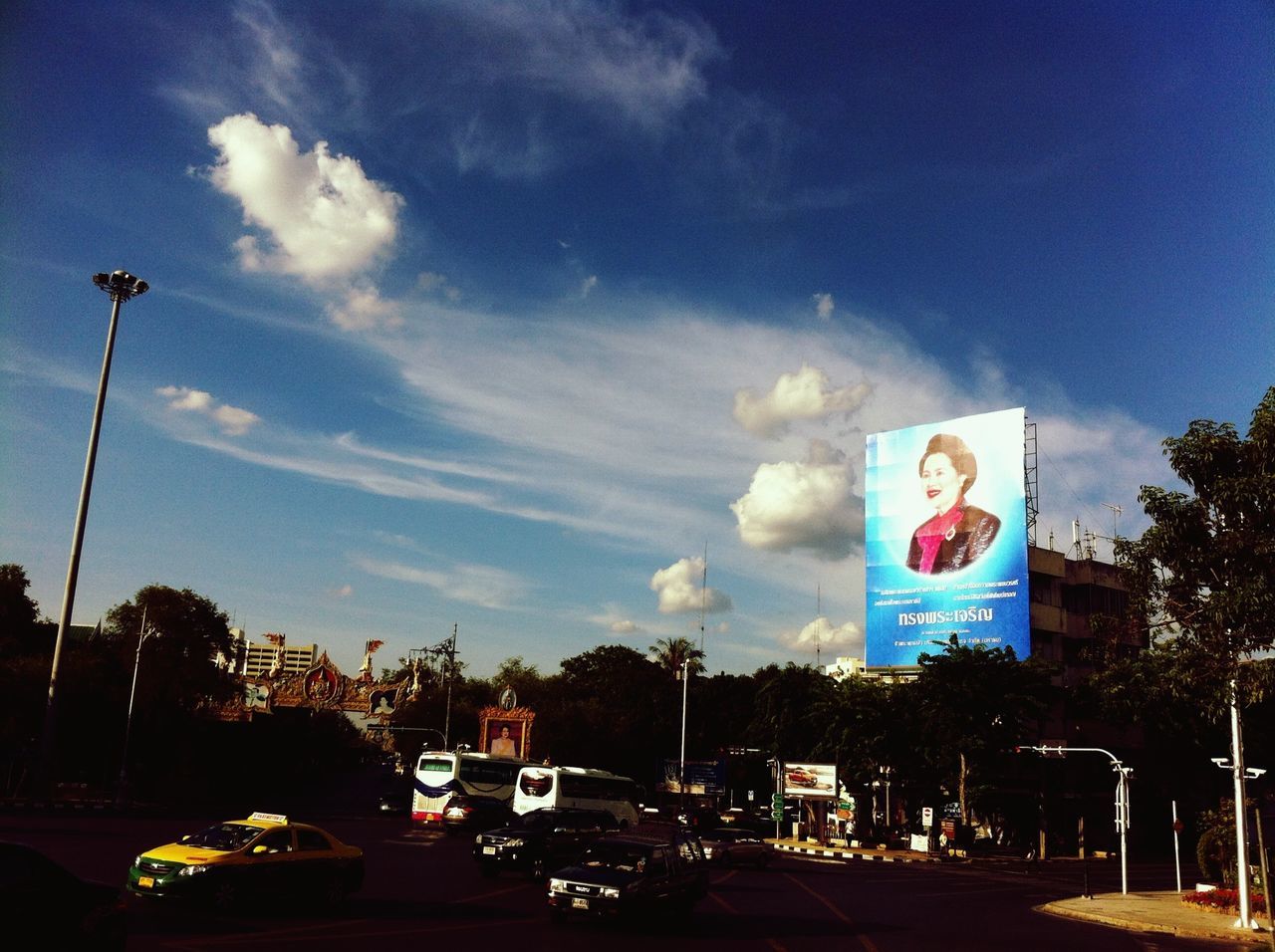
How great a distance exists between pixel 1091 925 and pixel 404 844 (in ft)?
68.2

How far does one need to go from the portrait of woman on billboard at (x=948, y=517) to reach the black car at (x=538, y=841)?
45977 millimetres

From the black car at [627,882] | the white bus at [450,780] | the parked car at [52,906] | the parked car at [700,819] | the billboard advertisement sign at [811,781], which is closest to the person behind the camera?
the parked car at [52,906]

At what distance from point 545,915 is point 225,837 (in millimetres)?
5951

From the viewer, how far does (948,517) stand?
6938 centimetres

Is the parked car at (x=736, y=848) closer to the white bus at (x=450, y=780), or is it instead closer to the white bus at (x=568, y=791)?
the white bus at (x=568, y=791)

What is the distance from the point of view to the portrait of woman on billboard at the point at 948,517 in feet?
222

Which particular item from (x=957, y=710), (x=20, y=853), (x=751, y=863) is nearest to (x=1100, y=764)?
(x=957, y=710)

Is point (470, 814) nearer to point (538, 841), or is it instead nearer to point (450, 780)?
point (450, 780)

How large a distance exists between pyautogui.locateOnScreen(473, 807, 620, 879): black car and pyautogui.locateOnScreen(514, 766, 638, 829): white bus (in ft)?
46.4

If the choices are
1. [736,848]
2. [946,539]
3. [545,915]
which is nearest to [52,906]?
[545,915]

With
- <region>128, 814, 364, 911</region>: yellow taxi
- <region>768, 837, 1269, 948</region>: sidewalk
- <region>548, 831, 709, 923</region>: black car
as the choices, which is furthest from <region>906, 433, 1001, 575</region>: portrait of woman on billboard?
<region>128, 814, 364, 911</region>: yellow taxi

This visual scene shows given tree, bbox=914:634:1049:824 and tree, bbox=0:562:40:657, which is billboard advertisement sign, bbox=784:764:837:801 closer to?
tree, bbox=914:634:1049:824

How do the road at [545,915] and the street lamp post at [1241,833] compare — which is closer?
the road at [545,915]

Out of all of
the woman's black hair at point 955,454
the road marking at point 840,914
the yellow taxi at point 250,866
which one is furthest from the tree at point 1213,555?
the woman's black hair at point 955,454
